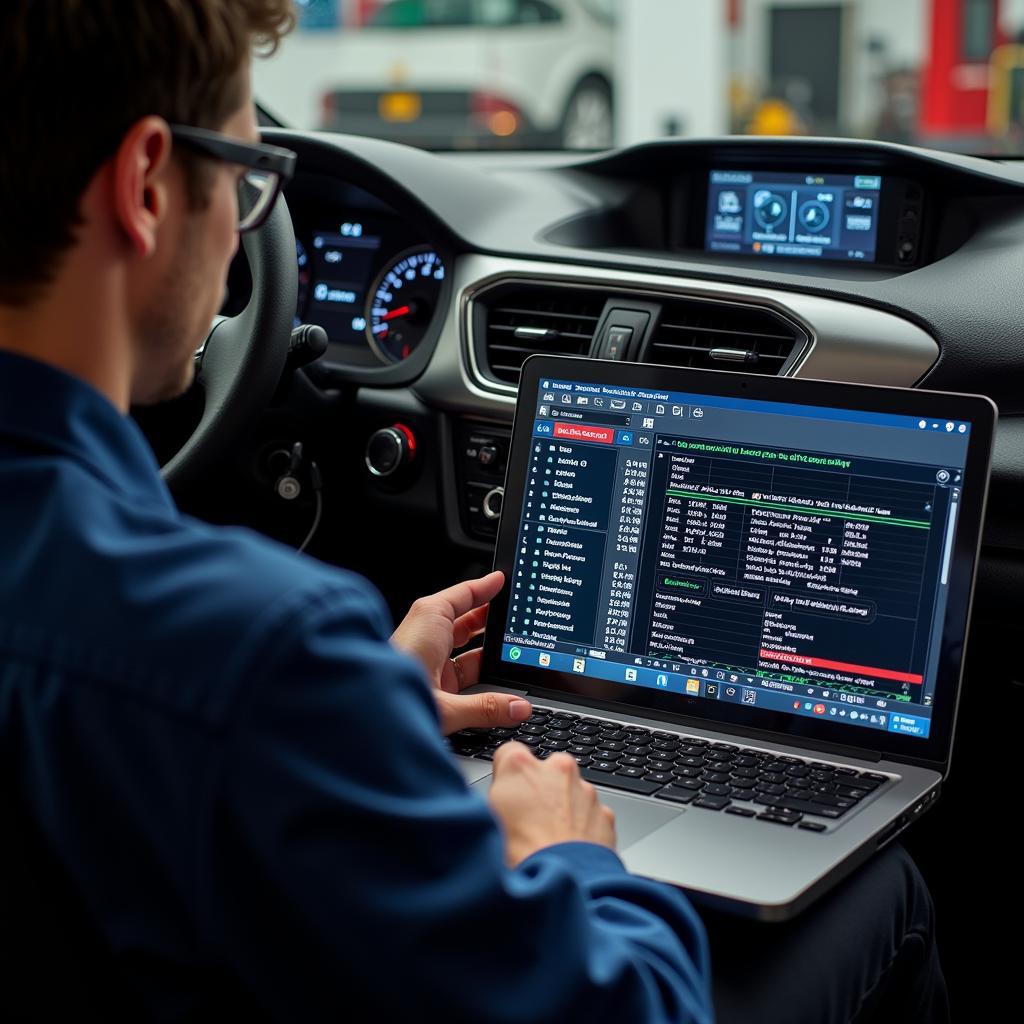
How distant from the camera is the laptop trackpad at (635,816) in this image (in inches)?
45.0

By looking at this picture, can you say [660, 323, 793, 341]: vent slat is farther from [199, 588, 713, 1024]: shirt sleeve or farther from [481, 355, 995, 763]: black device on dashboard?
[199, 588, 713, 1024]: shirt sleeve

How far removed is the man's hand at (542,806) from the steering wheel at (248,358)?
2.79ft

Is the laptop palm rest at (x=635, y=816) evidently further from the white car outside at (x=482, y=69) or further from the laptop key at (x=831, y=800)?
the white car outside at (x=482, y=69)

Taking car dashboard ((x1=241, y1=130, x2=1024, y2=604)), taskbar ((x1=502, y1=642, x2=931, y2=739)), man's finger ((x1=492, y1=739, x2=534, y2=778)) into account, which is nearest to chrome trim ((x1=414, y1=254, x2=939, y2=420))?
car dashboard ((x1=241, y1=130, x2=1024, y2=604))

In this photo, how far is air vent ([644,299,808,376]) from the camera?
1.77 metres

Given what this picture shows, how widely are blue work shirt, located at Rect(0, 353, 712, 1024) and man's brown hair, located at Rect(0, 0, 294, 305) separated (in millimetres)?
125

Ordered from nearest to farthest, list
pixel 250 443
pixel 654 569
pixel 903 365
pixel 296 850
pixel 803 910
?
pixel 296 850, pixel 803 910, pixel 654 569, pixel 903 365, pixel 250 443

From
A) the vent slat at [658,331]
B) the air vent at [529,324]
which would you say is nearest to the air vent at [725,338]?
the vent slat at [658,331]

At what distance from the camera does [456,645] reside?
145 centimetres

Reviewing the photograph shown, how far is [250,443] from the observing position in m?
2.10

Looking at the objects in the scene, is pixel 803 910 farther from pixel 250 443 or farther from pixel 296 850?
pixel 250 443

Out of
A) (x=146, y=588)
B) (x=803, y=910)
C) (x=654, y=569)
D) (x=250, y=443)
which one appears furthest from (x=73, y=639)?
(x=250, y=443)

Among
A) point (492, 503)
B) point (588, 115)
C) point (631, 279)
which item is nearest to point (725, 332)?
point (631, 279)

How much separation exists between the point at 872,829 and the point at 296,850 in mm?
640
